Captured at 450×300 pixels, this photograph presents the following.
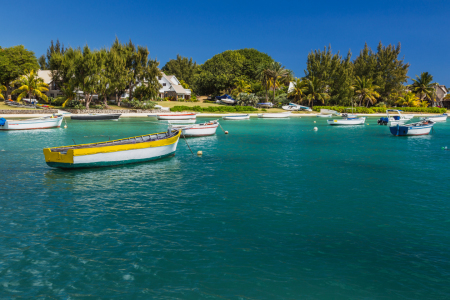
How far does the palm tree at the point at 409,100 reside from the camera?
11050 cm

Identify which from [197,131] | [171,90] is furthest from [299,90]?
[197,131]

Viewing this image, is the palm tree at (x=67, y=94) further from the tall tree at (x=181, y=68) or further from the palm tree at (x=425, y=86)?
the palm tree at (x=425, y=86)

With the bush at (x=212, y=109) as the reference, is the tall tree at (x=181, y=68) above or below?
above

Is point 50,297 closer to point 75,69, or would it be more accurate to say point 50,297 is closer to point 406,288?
point 406,288

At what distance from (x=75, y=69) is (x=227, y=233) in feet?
252

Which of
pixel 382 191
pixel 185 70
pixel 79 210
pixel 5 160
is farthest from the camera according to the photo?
pixel 185 70

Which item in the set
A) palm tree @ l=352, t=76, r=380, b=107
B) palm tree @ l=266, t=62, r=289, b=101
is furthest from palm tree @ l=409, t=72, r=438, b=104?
palm tree @ l=266, t=62, r=289, b=101

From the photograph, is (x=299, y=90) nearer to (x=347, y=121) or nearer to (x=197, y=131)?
(x=347, y=121)

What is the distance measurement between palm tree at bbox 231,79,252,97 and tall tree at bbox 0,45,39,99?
58.4 metres

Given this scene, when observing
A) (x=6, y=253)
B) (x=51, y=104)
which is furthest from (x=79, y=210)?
(x=51, y=104)

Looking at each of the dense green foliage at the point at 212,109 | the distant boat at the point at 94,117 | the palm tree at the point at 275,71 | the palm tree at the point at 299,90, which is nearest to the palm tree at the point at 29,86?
the distant boat at the point at 94,117

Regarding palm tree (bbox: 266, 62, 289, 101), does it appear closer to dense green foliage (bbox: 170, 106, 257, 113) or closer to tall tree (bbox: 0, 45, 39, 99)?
dense green foliage (bbox: 170, 106, 257, 113)

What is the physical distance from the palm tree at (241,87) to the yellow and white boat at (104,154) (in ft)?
290

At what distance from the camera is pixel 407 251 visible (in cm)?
1030
